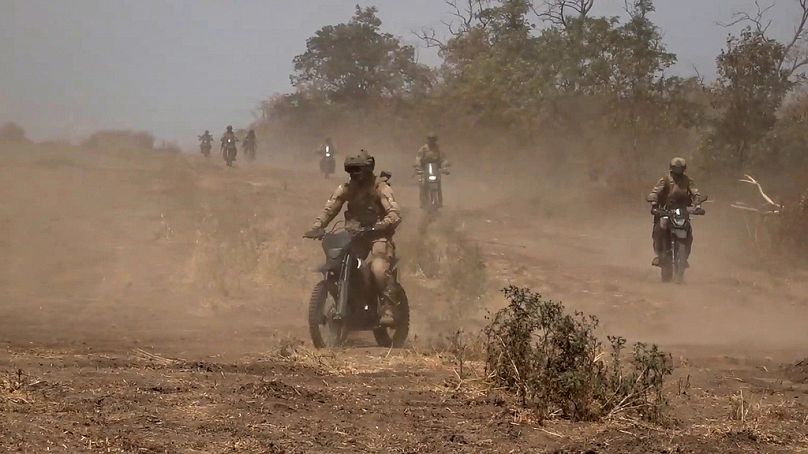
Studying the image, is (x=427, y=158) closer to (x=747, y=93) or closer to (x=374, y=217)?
(x=747, y=93)

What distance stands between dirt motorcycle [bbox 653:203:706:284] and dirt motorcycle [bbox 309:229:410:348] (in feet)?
19.9

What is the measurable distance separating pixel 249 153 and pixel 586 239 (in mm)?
23495

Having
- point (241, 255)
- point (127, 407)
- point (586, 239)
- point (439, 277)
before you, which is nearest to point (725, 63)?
point (586, 239)

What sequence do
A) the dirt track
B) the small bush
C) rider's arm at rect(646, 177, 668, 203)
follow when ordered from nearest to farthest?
the dirt track < the small bush < rider's arm at rect(646, 177, 668, 203)

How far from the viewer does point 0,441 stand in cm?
454

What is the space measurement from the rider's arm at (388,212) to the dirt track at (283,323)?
3.63ft

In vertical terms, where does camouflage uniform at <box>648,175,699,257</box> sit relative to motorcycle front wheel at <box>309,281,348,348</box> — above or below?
above

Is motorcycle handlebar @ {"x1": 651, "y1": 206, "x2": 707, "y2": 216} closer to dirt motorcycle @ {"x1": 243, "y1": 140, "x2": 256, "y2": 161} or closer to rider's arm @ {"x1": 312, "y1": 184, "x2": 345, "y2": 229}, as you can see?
rider's arm @ {"x1": 312, "y1": 184, "x2": 345, "y2": 229}

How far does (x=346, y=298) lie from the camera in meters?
8.63

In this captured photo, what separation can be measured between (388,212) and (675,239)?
621 centimetres

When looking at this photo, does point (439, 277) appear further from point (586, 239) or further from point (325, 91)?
point (325, 91)

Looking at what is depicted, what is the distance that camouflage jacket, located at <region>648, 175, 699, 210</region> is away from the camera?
14.0 meters

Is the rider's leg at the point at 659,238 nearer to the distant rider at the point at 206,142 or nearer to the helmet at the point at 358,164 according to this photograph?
the helmet at the point at 358,164

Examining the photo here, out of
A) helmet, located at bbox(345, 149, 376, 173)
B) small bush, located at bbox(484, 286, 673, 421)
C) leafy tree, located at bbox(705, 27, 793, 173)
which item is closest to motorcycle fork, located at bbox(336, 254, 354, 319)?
helmet, located at bbox(345, 149, 376, 173)
